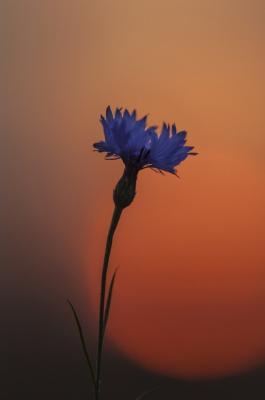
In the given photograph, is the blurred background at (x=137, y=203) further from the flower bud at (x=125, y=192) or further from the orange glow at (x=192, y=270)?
the flower bud at (x=125, y=192)

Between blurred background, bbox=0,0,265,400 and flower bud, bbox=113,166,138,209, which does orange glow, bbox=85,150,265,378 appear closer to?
blurred background, bbox=0,0,265,400

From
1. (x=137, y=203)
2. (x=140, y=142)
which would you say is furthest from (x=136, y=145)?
(x=137, y=203)

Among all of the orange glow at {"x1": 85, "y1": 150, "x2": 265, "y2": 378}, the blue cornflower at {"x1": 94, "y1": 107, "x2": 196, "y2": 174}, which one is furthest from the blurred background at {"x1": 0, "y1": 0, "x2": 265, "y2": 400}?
the blue cornflower at {"x1": 94, "y1": 107, "x2": 196, "y2": 174}

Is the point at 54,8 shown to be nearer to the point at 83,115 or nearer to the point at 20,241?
the point at 83,115

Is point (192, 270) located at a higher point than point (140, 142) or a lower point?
lower

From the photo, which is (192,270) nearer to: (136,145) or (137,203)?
(137,203)

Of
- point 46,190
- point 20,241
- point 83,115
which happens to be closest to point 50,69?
point 83,115
